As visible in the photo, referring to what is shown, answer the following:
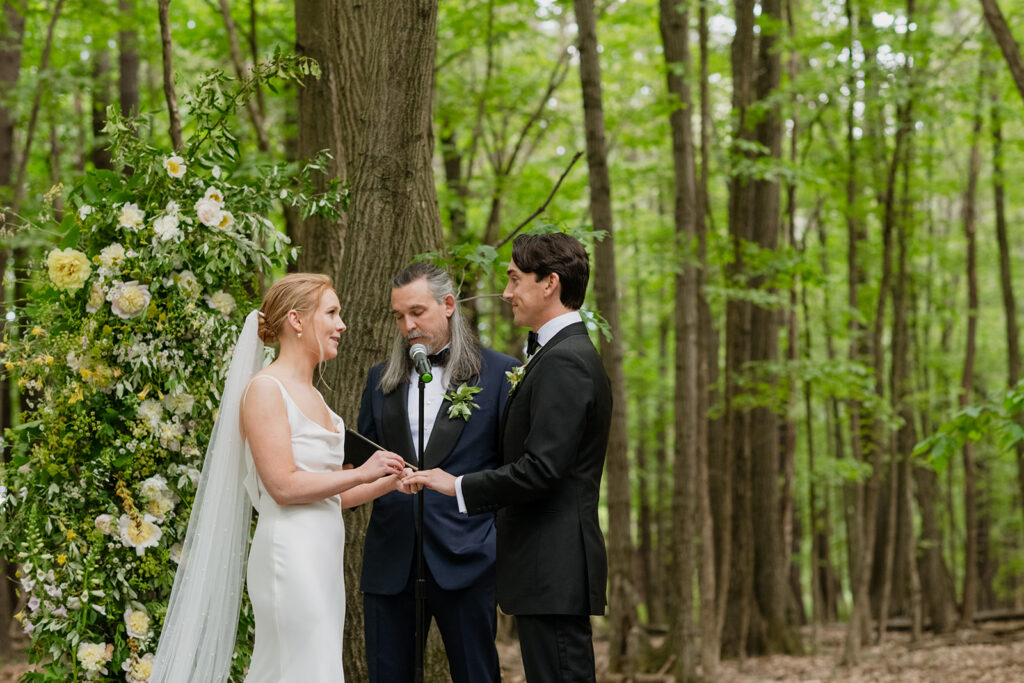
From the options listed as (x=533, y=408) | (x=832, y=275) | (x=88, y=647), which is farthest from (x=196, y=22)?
(x=832, y=275)

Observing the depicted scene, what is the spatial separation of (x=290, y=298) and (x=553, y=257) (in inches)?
35.6

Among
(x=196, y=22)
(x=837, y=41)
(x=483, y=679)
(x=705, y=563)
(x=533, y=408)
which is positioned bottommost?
(x=705, y=563)

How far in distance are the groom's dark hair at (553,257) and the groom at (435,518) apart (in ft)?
1.94

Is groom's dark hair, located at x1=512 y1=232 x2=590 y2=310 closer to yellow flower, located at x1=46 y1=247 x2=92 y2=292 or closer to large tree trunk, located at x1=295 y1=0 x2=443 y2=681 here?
large tree trunk, located at x1=295 y1=0 x2=443 y2=681

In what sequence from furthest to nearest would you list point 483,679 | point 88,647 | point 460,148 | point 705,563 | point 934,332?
point 934,332 → point 460,148 → point 705,563 → point 88,647 → point 483,679

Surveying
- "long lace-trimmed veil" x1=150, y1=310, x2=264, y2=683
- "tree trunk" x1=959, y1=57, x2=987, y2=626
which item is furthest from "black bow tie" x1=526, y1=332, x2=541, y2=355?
"tree trunk" x1=959, y1=57, x2=987, y2=626

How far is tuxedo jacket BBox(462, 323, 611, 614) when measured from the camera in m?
2.94

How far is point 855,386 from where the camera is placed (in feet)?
32.8

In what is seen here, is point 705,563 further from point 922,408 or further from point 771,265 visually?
point 922,408

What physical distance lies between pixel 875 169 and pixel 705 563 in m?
5.59

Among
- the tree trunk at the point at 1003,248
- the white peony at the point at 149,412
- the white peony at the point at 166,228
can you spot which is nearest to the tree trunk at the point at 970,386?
the tree trunk at the point at 1003,248

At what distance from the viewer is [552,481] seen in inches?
116

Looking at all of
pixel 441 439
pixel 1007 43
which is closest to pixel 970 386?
pixel 1007 43

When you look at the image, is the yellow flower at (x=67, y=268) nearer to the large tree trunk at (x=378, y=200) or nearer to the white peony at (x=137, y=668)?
the large tree trunk at (x=378, y=200)
